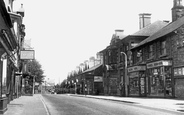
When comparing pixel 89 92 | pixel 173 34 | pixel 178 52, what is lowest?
pixel 89 92

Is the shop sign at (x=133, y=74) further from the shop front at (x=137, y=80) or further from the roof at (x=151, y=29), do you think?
the roof at (x=151, y=29)

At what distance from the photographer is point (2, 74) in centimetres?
1645

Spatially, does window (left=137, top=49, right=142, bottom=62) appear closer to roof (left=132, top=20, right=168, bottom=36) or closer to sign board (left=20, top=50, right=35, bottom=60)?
roof (left=132, top=20, right=168, bottom=36)

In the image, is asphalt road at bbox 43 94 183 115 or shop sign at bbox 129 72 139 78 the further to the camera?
shop sign at bbox 129 72 139 78

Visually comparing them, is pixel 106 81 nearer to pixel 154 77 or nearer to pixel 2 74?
pixel 154 77

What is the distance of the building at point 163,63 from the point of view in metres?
27.5

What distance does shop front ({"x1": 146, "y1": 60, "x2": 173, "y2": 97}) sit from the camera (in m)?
28.8

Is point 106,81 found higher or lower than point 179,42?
lower

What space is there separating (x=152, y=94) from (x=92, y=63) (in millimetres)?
39823

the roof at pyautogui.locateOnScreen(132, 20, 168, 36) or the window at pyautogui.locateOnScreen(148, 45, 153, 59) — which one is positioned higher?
the roof at pyautogui.locateOnScreen(132, 20, 168, 36)

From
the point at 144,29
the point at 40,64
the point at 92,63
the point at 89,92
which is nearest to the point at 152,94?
the point at 144,29

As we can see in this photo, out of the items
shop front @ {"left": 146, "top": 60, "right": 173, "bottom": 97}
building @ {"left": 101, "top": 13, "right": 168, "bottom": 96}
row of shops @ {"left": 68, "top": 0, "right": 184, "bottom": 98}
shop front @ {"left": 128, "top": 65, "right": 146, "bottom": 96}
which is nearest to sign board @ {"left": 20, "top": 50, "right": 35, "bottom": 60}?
row of shops @ {"left": 68, "top": 0, "right": 184, "bottom": 98}

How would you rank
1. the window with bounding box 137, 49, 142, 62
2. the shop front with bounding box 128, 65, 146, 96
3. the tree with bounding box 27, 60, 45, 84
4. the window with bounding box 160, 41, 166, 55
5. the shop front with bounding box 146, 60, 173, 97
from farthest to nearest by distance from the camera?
the tree with bounding box 27, 60, 45, 84, the window with bounding box 137, 49, 142, 62, the shop front with bounding box 128, 65, 146, 96, the window with bounding box 160, 41, 166, 55, the shop front with bounding box 146, 60, 173, 97

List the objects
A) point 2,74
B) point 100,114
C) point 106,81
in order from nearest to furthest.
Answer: point 100,114 < point 2,74 < point 106,81
